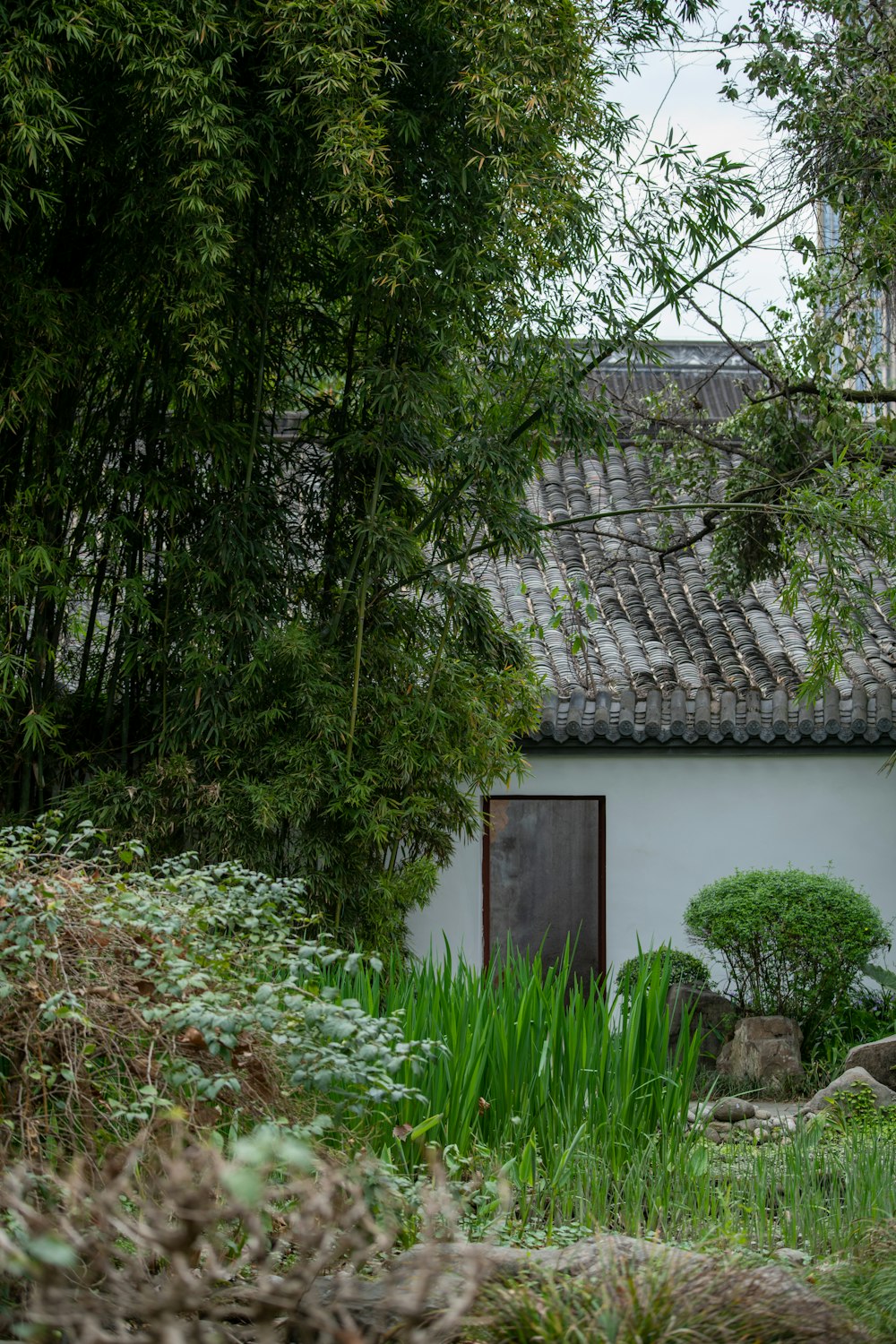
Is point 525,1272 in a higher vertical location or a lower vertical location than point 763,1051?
higher

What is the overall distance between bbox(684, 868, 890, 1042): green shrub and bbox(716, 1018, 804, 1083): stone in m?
0.34

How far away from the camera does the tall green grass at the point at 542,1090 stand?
3371 millimetres

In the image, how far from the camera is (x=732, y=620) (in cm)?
912

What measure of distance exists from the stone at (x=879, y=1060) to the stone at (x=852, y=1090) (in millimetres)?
251

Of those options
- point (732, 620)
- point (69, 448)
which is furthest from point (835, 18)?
point (69, 448)

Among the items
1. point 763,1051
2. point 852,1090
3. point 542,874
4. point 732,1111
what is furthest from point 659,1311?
point 542,874

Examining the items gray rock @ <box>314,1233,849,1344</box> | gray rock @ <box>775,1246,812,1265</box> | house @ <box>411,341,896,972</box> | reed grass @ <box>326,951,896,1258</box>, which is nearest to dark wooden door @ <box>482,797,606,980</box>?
house @ <box>411,341,896,972</box>

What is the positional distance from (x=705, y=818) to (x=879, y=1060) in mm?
2399

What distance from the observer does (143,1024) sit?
2.85m

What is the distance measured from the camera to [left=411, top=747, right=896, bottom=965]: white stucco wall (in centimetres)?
826

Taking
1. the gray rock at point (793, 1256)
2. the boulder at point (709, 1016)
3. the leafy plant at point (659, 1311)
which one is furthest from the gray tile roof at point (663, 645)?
the leafy plant at point (659, 1311)

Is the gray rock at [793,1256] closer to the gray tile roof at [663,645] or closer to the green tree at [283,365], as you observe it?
the green tree at [283,365]

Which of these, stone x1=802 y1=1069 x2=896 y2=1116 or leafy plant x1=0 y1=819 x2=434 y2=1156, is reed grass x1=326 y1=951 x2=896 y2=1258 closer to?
leafy plant x1=0 y1=819 x2=434 y2=1156

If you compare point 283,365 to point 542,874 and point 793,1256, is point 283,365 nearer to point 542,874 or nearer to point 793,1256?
point 793,1256
